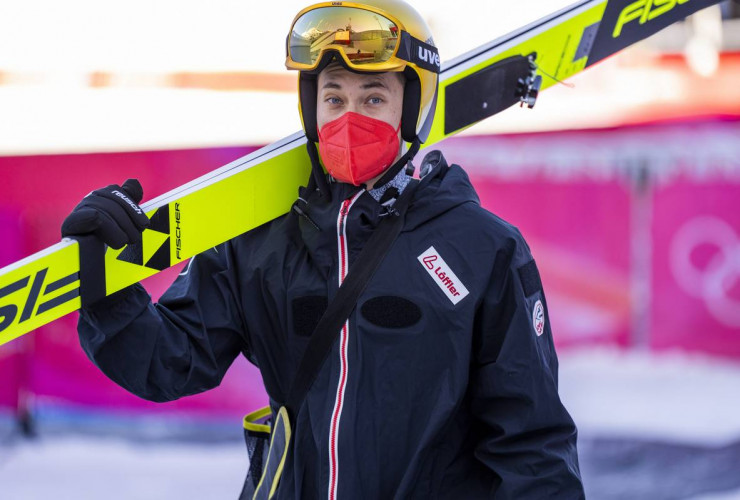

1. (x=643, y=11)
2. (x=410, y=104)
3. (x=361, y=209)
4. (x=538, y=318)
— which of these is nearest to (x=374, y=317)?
(x=361, y=209)

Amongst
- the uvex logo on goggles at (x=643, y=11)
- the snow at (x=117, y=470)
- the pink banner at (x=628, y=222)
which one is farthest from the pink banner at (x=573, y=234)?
the uvex logo on goggles at (x=643, y=11)

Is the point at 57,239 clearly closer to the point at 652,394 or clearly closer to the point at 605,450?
the point at 605,450

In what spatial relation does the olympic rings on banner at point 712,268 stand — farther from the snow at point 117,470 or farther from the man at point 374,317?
the man at point 374,317

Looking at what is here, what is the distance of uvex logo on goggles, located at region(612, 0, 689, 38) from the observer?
2.53 m

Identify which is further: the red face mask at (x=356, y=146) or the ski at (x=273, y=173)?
the red face mask at (x=356, y=146)

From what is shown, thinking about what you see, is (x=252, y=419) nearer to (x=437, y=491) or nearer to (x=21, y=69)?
(x=437, y=491)

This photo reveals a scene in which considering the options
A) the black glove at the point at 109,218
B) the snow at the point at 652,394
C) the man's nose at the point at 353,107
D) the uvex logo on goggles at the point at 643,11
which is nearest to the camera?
the black glove at the point at 109,218

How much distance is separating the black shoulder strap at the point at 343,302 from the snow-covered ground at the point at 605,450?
2809mm

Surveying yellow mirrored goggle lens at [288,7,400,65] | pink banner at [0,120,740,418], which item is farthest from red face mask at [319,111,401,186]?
pink banner at [0,120,740,418]

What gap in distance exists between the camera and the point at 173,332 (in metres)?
1.79

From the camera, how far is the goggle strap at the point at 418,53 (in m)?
1.85

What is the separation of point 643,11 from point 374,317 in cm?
129

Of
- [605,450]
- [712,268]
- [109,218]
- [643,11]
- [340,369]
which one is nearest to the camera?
[109,218]

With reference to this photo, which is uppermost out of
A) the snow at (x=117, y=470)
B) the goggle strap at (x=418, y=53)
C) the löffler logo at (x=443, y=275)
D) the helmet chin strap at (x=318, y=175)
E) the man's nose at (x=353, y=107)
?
the goggle strap at (x=418, y=53)
